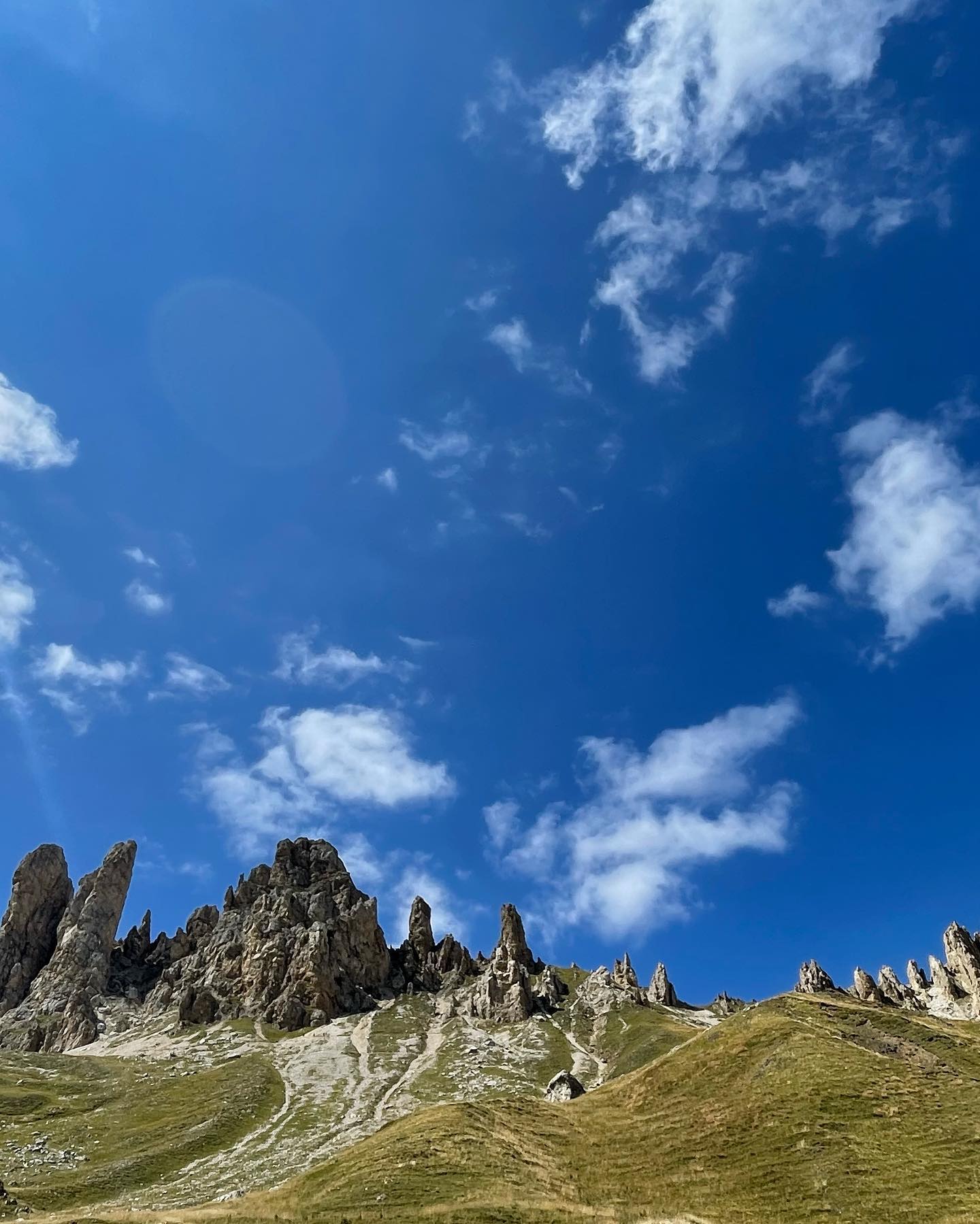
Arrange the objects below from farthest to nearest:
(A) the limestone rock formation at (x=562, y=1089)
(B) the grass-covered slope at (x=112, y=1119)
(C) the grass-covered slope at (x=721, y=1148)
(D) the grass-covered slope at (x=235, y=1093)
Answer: (A) the limestone rock formation at (x=562, y=1089) → (D) the grass-covered slope at (x=235, y=1093) → (B) the grass-covered slope at (x=112, y=1119) → (C) the grass-covered slope at (x=721, y=1148)

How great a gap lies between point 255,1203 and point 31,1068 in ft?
501

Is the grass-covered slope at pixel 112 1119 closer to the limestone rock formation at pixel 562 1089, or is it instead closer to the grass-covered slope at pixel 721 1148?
the grass-covered slope at pixel 721 1148

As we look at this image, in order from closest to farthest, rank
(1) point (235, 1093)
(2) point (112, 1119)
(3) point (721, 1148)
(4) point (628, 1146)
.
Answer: (3) point (721, 1148)
(4) point (628, 1146)
(2) point (112, 1119)
(1) point (235, 1093)

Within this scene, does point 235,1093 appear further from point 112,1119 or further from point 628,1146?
point 628,1146

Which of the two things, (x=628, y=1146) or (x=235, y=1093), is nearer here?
(x=628, y=1146)

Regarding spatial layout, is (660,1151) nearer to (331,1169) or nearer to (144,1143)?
(331,1169)

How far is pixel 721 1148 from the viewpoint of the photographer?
51.2 meters

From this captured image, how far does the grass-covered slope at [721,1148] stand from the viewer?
41875 mm

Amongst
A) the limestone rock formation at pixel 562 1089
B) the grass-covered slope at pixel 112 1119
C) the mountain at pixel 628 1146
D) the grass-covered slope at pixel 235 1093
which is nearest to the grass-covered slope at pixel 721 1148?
the mountain at pixel 628 1146

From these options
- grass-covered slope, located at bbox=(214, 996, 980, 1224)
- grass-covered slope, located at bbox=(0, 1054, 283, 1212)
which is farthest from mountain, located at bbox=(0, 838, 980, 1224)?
grass-covered slope, located at bbox=(0, 1054, 283, 1212)

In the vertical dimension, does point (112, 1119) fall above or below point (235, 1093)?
below

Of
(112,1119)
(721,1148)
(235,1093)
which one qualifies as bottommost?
(721,1148)

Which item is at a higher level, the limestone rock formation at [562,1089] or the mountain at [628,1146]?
the limestone rock formation at [562,1089]

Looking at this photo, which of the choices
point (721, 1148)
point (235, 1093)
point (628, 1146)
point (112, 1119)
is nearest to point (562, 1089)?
point (628, 1146)
